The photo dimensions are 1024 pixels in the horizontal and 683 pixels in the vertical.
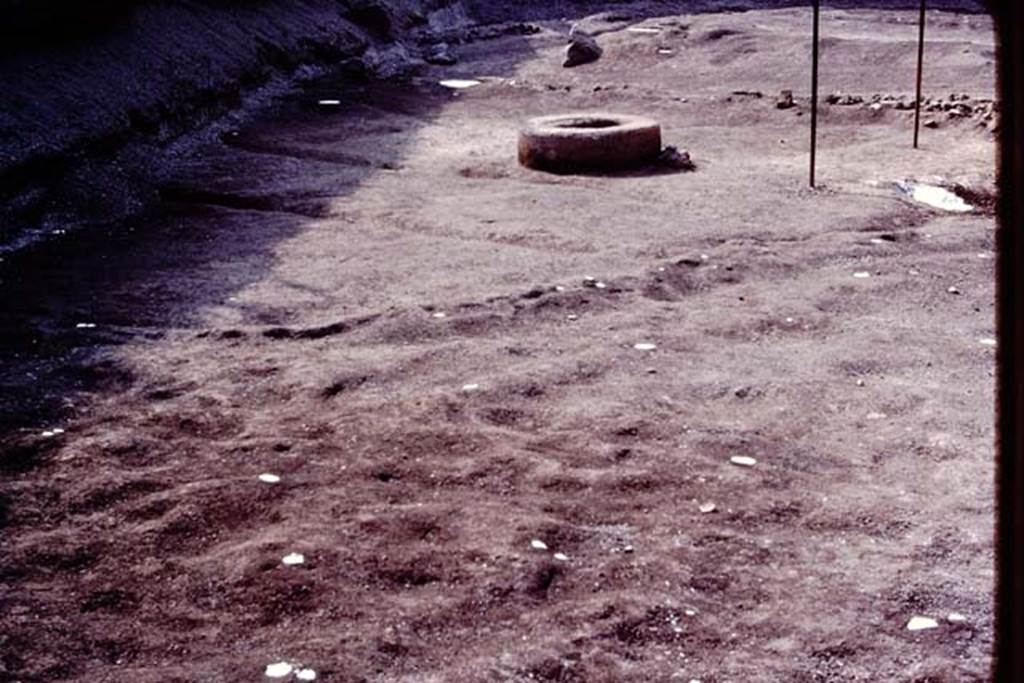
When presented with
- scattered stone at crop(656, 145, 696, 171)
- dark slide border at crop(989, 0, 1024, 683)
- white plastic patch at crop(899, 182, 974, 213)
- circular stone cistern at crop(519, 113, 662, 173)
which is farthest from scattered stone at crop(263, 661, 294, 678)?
scattered stone at crop(656, 145, 696, 171)

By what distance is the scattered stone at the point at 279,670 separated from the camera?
3.22 m

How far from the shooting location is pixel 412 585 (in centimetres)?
373

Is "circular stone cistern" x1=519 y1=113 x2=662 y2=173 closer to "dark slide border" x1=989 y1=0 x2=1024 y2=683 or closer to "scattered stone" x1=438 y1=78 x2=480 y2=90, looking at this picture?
"scattered stone" x1=438 y1=78 x2=480 y2=90

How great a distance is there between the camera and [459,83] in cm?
1466

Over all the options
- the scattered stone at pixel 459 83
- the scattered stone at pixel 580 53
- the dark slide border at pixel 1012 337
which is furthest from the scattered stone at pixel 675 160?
the dark slide border at pixel 1012 337

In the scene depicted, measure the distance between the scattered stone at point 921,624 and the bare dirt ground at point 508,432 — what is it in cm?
3

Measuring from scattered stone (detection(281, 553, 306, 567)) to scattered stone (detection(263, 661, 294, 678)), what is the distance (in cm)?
56

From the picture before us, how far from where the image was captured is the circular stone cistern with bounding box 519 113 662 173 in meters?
9.91

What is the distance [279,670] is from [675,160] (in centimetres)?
742

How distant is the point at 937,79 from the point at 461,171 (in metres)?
5.66

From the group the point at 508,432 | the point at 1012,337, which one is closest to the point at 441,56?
the point at 508,432

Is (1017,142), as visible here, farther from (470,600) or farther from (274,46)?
Result: (274,46)

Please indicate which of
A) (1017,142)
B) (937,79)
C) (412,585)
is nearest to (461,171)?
(937,79)

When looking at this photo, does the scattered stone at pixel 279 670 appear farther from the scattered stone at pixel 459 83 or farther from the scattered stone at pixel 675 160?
the scattered stone at pixel 459 83
